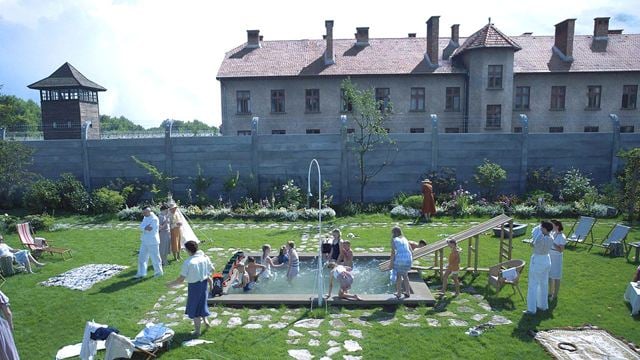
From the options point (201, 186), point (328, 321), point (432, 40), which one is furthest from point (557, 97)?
point (328, 321)

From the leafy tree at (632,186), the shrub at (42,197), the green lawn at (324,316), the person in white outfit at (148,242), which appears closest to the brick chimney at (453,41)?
the leafy tree at (632,186)

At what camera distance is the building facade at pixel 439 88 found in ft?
93.0

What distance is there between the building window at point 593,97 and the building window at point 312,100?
691 inches

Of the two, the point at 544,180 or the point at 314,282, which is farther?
the point at 544,180

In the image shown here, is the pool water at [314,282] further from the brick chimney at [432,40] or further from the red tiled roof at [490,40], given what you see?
the brick chimney at [432,40]

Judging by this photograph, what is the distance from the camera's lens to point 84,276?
36.2 feet

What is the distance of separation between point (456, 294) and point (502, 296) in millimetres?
960

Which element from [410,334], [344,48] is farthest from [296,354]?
[344,48]

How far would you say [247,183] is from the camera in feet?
66.2

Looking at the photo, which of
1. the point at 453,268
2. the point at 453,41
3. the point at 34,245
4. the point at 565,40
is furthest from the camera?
the point at 453,41

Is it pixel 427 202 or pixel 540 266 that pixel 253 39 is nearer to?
pixel 427 202

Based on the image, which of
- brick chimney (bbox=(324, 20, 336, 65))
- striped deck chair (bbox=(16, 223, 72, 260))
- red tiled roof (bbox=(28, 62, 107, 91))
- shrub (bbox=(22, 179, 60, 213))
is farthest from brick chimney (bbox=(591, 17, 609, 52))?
red tiled roof (bbox=(28, 62, 107, 91))

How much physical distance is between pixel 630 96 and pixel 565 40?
550 centimetres

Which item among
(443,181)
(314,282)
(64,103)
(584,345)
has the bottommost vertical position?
(314,282)
